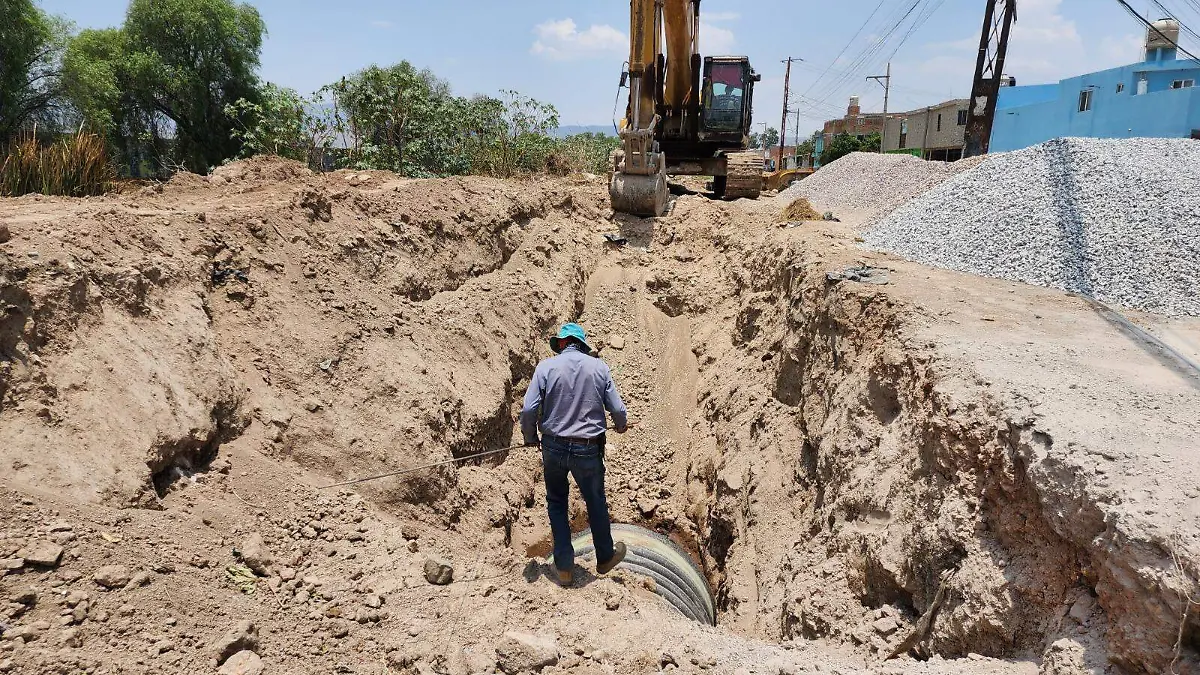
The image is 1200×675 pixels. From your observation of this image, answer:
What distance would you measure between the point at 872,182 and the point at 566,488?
1608 cm

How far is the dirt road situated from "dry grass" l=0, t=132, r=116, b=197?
1.29 metres

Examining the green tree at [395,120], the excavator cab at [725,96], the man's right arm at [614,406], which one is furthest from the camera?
the excavator cab at [725,96]

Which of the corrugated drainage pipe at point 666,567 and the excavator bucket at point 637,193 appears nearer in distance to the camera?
the corrugated drainage pipe at point 666,567

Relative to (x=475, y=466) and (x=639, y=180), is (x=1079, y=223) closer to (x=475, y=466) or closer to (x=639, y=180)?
(x=639, y=180)

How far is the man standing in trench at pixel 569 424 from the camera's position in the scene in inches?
207

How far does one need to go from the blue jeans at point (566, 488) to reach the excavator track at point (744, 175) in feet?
40.5

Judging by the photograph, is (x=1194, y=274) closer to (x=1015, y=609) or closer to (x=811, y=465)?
(x=811, y=465)

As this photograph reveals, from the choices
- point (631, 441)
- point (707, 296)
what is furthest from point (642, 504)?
point (707, 296)

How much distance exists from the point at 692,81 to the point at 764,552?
10874 mm

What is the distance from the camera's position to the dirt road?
343cm

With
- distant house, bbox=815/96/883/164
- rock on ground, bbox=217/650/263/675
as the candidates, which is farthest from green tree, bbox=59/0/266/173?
distant house, bbox=815/96/883/164

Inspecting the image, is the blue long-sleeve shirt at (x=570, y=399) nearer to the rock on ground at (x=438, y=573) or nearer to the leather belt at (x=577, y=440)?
the leather belt at (x=577, y=440)

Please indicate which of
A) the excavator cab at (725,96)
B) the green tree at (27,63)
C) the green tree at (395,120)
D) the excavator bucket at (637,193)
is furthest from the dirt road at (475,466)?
the green tree at (27,63)

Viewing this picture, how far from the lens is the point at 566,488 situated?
5574 mm
